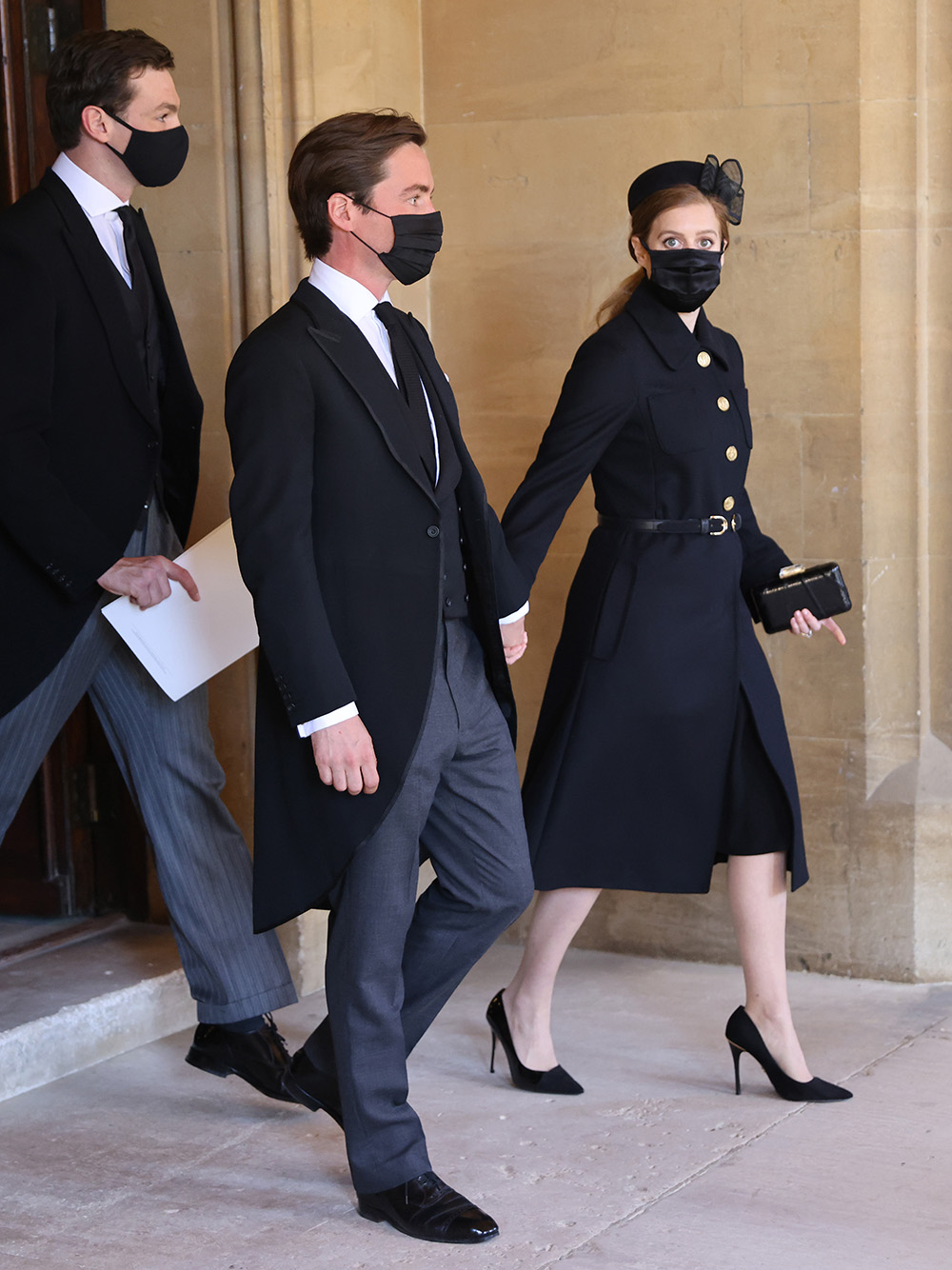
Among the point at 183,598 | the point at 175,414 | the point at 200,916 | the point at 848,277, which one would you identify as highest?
the point at 848,277

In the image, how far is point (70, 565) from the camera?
307 centimetres

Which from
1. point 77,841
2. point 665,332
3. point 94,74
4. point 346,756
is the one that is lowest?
point 77,841

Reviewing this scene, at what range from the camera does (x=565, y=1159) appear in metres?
3.09

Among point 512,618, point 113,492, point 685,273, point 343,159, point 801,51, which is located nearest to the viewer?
point 343,159

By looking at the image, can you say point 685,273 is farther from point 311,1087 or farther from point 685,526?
point 311,1087

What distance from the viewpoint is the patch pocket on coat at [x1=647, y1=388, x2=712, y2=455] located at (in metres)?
3.35

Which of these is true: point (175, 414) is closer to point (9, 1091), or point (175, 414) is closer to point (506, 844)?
point (506, 844)

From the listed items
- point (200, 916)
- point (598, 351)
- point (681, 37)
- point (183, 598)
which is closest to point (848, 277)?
point (681, 37)

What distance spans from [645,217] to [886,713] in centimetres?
145

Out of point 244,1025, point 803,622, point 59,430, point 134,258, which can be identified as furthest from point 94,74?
point 244,1025

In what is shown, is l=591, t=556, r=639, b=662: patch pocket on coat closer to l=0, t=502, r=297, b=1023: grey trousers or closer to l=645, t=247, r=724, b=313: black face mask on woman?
l=645, t=247, r=724, b=313: black face mask on woman

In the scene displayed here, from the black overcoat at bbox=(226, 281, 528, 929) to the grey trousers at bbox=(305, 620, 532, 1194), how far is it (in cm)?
7

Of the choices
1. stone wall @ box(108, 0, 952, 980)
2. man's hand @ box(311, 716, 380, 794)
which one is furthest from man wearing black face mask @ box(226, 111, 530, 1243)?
stone wall @ box(108, 0, 952, 980)

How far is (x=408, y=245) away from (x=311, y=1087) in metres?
1.49
